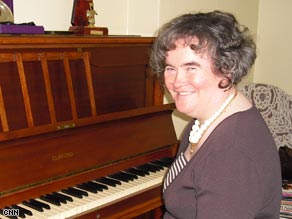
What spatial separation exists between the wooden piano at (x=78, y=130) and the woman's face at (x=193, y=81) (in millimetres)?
571

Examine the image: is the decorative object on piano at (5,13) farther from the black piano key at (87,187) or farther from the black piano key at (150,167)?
the black piano key at (150,167)

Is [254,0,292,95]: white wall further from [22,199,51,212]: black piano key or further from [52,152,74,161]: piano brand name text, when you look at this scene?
[22,199,51,212]: black piano key

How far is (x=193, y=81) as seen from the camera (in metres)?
1.16

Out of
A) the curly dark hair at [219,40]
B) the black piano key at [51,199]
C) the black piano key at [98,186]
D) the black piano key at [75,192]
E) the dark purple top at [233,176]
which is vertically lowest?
the black piano key at [98,186]

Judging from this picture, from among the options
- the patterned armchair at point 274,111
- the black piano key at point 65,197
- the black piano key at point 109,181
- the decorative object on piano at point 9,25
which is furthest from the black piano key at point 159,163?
the patterned armchair at point 274,111

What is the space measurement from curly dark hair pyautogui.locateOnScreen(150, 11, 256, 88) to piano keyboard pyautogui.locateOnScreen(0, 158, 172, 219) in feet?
2.22

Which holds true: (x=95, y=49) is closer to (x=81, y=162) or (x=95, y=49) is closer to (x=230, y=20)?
(x=81, y=162)

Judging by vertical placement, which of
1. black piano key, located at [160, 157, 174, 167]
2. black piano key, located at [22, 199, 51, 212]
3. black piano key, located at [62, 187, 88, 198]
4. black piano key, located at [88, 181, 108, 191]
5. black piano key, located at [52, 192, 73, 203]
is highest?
black piano key, located at [22, 199, 51, 212]

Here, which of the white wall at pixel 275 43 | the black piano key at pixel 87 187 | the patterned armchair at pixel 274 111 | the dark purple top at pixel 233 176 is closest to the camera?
the dark purple top at pixel 233 176

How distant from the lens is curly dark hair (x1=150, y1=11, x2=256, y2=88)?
3.71 feet

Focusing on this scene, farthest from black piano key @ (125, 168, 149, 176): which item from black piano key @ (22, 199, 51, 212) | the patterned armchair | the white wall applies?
the white wall

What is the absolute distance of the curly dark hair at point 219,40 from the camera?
44.5 inches

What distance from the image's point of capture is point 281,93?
111 inches

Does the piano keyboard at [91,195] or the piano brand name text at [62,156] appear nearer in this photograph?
the piano keyboard at [91,195]
